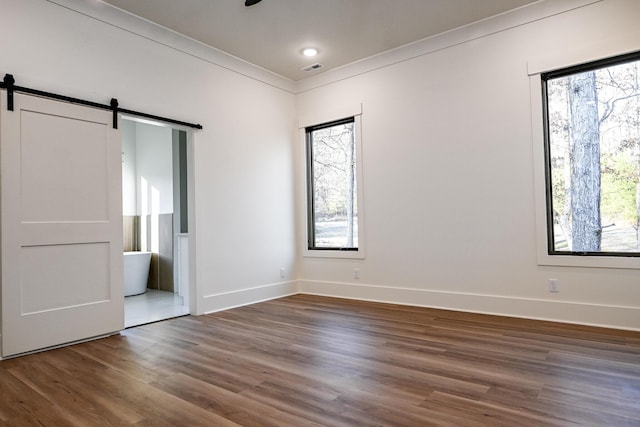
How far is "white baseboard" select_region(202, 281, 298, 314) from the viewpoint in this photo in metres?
4.26

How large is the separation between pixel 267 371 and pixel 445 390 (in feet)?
3.44

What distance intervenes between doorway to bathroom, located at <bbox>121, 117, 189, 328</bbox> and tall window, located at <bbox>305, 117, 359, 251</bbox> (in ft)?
5.40

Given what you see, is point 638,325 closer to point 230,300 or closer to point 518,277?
point 518,277

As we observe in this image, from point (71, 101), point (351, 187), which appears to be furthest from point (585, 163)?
point (71, 101)

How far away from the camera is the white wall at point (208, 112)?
10.3ft

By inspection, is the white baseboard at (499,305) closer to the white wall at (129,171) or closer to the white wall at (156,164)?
the white wall at (156,164)

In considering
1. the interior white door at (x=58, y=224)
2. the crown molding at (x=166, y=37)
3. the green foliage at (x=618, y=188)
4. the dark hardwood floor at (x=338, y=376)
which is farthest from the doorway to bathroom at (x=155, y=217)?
the green foliage at (x=618, y=188)

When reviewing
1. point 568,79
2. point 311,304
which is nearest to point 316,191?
point 311,304

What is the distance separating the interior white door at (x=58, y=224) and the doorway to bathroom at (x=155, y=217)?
4.48 ft

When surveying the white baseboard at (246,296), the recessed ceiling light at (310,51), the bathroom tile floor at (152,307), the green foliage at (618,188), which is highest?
the recessed ceiling light at (310,51)

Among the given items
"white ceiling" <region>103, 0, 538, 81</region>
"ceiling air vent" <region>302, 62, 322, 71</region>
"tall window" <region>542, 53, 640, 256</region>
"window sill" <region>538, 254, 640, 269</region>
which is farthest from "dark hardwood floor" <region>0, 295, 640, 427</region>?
"ceiling air vent" <region>302, 62, 322, 71</region>

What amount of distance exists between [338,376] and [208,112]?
3108 mm

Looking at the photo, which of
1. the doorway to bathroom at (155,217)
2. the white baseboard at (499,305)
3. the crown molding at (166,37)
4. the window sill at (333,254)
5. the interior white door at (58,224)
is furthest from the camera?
the doorway to bathroom at (155,217)

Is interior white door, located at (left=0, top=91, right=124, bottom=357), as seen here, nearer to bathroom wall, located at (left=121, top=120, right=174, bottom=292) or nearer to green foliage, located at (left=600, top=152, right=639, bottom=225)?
bathroom wall, located at (left=121, top=120, right=174, bottom=292)
